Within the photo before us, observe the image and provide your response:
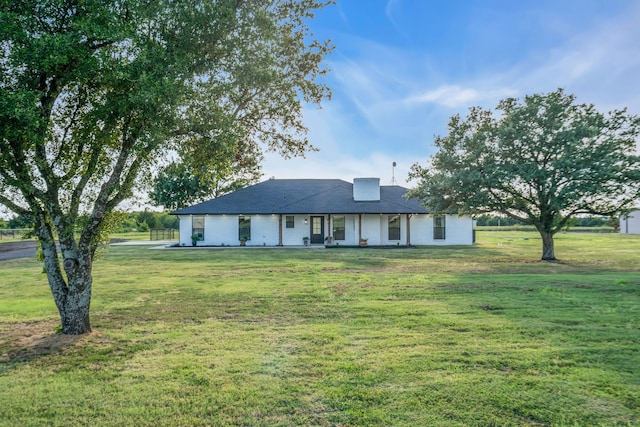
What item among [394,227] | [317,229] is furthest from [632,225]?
[317,229]

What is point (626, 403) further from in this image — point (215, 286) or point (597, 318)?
point (215, 286)

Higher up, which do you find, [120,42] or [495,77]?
[495,77]

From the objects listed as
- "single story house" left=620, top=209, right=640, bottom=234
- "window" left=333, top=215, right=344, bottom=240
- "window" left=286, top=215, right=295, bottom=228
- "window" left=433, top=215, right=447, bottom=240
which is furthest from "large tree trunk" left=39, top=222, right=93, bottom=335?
"single story house" left=620, top=209, right=640, bottom=234

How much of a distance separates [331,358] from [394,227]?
76.4ft

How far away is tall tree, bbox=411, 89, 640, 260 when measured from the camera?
49.0 ft

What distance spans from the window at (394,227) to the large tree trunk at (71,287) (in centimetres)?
2307

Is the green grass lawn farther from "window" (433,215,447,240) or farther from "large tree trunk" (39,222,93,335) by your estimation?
"window" (433,215,447,240)

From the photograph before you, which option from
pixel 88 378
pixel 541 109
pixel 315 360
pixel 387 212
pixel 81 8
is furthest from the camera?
pixel 387 212

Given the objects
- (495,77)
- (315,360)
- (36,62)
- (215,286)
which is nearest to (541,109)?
(495,77)

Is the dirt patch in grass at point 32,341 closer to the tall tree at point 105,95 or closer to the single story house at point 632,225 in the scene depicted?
the tall tree at point 105,95

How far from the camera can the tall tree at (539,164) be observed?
1493 centimetres

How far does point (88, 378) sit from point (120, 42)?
15.2ft

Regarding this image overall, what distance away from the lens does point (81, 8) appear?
5.21 m

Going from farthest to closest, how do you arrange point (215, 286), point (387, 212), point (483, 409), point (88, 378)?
1. point (387, 212)
2. point (215, 286)
3. point (88, 378)
4. point (483, 409)
